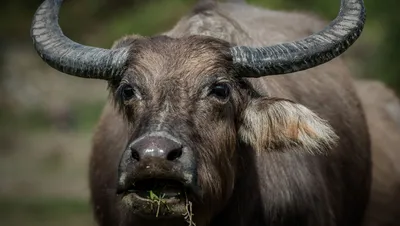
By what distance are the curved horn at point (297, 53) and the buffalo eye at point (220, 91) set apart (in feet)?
0.63

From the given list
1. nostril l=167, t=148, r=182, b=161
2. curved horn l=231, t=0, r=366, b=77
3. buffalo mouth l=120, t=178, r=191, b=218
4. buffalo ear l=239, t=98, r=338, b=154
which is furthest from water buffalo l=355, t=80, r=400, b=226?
nostril l=167, t=148, r=182, b=161

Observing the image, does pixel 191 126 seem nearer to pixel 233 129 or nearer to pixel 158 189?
pixel 158 189

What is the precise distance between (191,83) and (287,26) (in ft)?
11.6

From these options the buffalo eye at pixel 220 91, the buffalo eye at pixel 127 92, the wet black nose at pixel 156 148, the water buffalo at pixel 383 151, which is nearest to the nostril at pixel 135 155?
the wet black nose at pixel 156 148

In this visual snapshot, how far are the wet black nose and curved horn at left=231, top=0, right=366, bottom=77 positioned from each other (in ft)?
3.28

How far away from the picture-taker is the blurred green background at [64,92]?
15.9 meters

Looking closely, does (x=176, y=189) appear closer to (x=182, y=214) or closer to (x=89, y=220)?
(x=182, y=214)

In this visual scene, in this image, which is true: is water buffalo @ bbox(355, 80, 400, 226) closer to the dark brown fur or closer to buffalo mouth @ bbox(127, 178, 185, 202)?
the dark brown fur

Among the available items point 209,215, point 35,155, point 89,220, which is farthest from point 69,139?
point 209,215

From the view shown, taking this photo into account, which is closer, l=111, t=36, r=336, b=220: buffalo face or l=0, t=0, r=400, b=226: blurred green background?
l=111, t=36, r=336, b=220: buffalo face

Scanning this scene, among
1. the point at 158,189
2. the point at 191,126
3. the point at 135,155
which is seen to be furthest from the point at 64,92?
the point at 135,155

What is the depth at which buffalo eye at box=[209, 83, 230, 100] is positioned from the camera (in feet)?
24.3

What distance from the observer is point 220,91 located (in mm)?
7453

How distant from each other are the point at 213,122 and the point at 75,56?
3.77ft
